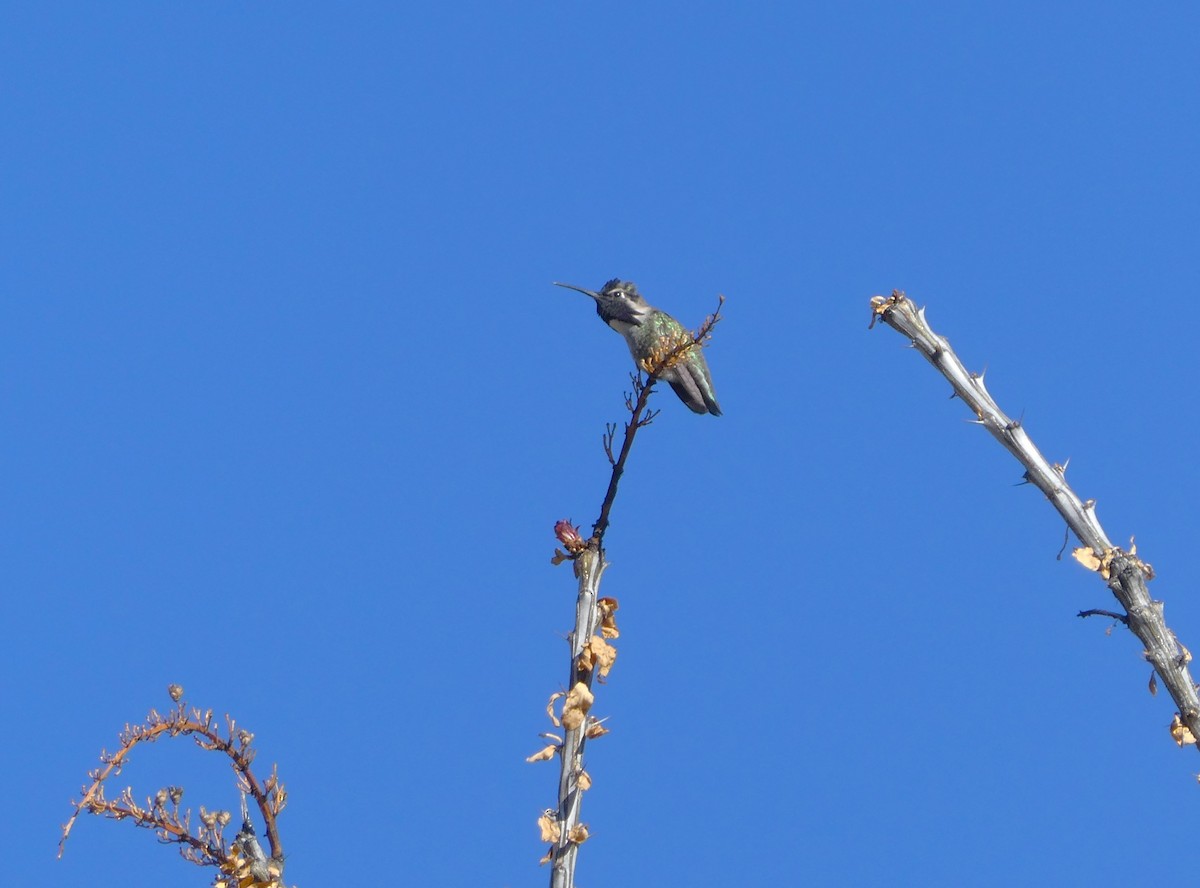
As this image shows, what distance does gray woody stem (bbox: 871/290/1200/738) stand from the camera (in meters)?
5.14

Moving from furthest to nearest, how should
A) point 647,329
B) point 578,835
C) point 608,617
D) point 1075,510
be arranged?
point 647,329, point 1075,510, point 608,617, point 578,835

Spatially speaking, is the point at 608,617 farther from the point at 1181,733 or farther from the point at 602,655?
the point at 1181,733

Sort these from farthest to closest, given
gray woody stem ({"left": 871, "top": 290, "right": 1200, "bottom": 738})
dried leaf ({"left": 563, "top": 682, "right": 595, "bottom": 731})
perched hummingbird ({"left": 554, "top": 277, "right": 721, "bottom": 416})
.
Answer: perched hummingbird ({"left": 554, "top": 277, "right": 721, "bottom": 416}) < gray woody stem ({"left": 871, "top": 290, "right": 1200, "bottom": 738}) < dried leaf ({"left": 563, "top": 682, "right": 595, "bottom": 731})

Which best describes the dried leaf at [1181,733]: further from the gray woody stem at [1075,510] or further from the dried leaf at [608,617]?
the dried leaf at [608,617]

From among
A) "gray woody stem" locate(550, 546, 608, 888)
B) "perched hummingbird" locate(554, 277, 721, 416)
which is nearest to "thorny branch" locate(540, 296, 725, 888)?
"gray woody stem" locate(550, 546, 608, 888)

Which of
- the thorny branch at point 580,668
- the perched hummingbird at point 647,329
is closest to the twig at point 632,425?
the thorny branch at point 580,668

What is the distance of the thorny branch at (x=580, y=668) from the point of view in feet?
14.9

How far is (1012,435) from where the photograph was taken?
5.76 meters

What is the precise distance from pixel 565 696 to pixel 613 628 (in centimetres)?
38

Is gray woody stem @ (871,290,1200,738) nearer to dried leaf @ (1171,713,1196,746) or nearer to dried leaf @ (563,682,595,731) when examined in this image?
dried leaf @ (1171,713,1196,746)

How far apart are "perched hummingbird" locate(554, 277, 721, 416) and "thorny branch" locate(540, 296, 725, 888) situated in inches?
342

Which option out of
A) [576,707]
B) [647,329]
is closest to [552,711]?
[576,707]

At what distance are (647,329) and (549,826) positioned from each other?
10.3m

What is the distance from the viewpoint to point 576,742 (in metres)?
4.75
